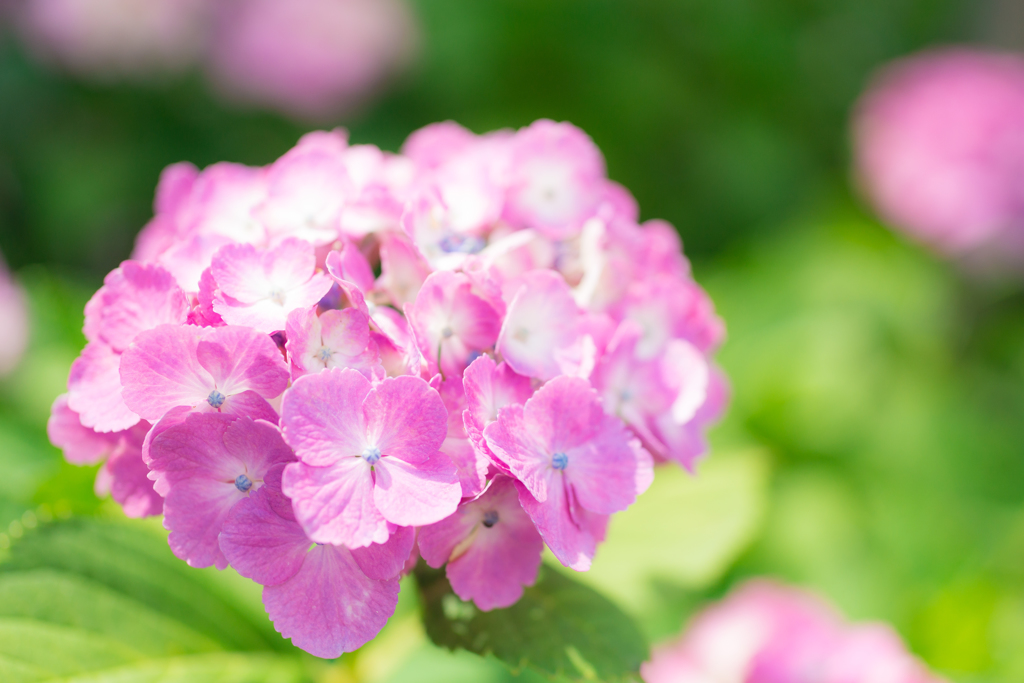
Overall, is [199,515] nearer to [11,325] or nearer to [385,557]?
[385,557]

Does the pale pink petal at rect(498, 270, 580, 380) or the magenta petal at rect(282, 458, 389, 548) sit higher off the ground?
the pale pink petal at rect(498, 270, 580, 380)

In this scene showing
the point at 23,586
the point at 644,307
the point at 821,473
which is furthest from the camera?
the point at 821,473

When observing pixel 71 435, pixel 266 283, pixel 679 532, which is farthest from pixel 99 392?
pixel 679 532

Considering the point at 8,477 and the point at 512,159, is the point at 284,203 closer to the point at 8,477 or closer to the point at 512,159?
the point at 512,159

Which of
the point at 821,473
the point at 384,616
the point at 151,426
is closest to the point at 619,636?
the point at 384,616

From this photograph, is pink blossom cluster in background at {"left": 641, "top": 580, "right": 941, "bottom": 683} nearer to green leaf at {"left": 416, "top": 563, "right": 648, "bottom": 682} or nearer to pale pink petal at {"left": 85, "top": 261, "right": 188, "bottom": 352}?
green leaf at {"left": 416, "top": 563, "right": 648, "bottom": 682}

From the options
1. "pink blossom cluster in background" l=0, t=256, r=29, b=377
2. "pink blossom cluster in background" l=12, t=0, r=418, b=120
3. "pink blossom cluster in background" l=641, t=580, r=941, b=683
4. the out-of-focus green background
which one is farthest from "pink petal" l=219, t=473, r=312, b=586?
"pink blossom cluster in background" l=12, t=0, r=418, b=120
